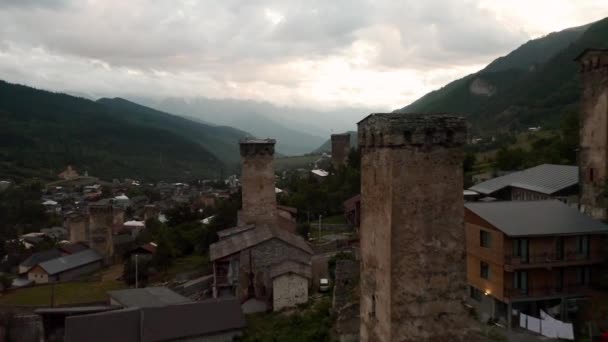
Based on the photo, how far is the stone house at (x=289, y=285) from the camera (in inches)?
894

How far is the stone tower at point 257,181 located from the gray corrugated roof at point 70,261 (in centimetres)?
1721

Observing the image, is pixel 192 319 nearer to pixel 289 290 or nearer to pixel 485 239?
pixel 289 290

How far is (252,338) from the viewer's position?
2059cm

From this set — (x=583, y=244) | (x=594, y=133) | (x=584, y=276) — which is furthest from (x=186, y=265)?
(x=594, y=133)

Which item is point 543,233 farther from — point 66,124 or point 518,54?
point 518,54

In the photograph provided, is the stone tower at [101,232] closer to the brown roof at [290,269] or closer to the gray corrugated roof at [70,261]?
the gray corrugated roof at [70,261]

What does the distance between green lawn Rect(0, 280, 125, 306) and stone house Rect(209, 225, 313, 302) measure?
8682mm

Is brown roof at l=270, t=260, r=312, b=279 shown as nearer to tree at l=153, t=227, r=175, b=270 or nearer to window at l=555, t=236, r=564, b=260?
window at l=555, t=236, r=564, b=260

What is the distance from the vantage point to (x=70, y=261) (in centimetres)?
3906

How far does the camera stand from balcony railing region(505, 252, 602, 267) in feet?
64.6

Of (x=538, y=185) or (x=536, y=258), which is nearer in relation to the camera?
(x=536, y=258)

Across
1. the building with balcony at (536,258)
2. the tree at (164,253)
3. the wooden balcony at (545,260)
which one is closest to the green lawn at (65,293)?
the tree at (164,253)

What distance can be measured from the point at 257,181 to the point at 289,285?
8780mm

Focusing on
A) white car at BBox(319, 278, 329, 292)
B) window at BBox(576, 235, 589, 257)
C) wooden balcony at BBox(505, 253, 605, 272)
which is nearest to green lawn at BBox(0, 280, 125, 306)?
white car at BBox(319, 278, 329, 292)
